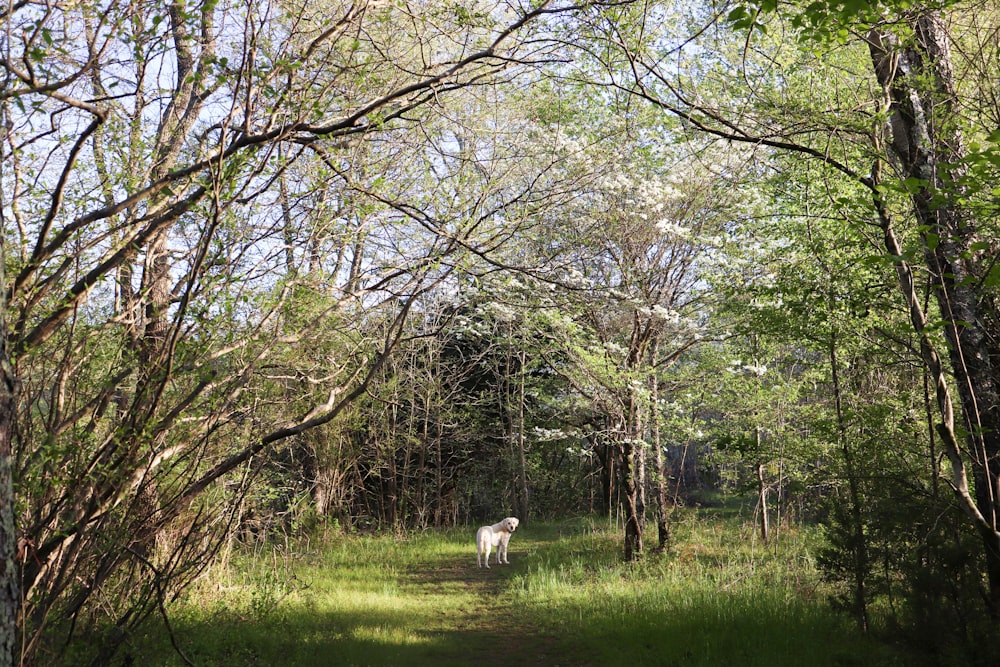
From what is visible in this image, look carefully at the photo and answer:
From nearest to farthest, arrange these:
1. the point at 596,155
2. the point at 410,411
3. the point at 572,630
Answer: the point at 572,630, the point at 596,155, the point at 410,411

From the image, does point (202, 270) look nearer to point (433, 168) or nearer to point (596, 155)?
point (433, 168)

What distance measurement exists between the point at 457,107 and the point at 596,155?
2.55 m

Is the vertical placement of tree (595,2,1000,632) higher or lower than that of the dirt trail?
higher

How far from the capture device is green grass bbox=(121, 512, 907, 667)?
6270 mm

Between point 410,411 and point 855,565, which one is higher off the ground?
point 410,411

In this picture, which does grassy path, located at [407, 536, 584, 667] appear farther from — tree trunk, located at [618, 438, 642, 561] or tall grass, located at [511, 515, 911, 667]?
tree trunk, located at [618, 438, 642, 561]

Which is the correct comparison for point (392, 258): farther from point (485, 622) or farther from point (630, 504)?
point (630, 504)

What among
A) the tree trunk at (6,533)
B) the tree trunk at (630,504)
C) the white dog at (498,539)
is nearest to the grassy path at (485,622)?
the white dog at (498,539)

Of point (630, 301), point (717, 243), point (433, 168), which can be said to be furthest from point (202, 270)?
point (717, 243)

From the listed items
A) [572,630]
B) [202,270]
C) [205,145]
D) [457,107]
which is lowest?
[572,630]

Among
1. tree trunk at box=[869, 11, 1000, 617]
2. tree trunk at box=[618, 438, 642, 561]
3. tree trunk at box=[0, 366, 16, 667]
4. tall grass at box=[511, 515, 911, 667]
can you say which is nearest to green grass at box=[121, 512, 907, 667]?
tall grass at box=[511, 515, 911, 667]

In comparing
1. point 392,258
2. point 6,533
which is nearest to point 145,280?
point 6,533

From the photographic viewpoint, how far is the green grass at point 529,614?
6270 mm

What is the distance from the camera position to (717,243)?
1050 centimetres
